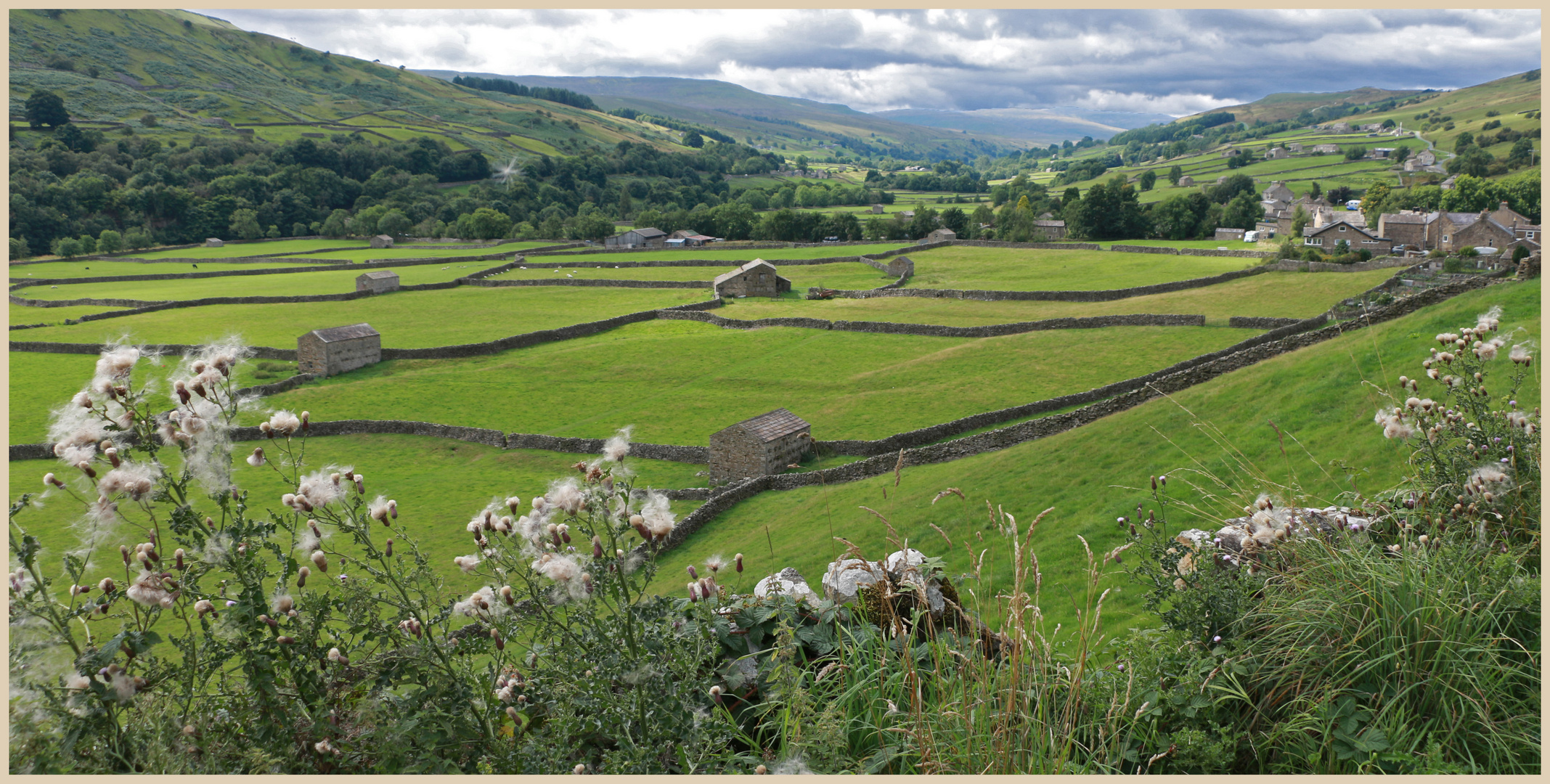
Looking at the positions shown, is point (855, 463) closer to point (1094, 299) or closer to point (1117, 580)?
point (1117, 580)

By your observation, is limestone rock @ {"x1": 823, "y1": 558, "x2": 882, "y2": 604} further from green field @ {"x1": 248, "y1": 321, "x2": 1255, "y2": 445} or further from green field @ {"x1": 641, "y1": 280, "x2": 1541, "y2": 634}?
green field @ {"x1": 248, "y1": 321, "x2": 1255, "y2": 445}

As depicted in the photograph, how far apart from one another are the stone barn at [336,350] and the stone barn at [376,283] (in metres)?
24.9

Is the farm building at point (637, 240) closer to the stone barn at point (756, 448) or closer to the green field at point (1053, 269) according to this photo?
the green field at point (1053, 269)

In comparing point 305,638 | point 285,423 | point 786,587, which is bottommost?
point 786,587

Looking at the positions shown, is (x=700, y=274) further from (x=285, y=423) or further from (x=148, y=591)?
(x=148, y=591)

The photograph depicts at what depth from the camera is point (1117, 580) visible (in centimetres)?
1103

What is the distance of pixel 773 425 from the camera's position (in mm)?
27672

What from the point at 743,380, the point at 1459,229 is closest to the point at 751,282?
the point at 743,380

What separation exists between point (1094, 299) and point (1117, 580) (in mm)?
46166

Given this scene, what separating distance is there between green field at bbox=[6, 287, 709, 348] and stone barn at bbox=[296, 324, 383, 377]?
3338 mm

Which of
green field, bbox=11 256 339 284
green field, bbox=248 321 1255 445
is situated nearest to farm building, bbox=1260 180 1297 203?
green field, bbox=248 321 1255 445

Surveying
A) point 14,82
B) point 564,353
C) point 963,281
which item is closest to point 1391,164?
point 963,281

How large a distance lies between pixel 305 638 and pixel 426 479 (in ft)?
88.6

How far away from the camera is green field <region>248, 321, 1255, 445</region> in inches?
1292
